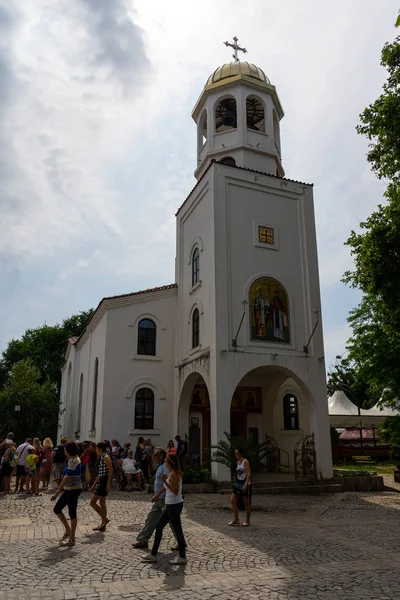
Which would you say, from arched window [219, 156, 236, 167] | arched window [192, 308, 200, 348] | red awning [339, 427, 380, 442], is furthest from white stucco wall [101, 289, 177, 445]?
red awning [339, 427, 380, 442]

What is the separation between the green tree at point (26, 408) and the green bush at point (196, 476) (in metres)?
18.3

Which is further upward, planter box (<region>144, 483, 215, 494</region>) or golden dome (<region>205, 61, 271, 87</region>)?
golden dome (<region>205, 61, 271, 87</region>)

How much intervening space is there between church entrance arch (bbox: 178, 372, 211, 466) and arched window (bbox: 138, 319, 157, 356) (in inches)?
93.7

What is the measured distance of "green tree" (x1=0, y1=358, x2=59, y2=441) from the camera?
3112cm

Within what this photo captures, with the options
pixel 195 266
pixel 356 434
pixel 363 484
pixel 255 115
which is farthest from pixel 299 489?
pixel 356 434

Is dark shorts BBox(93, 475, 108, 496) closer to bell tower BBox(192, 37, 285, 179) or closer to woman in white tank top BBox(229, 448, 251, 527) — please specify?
woman in white tank top BBox(229, 448, 251, 527)

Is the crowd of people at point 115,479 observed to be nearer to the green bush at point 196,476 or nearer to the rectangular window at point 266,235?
the green bush at point 196,476

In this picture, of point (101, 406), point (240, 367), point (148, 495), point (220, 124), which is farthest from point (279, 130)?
point (148, 495)

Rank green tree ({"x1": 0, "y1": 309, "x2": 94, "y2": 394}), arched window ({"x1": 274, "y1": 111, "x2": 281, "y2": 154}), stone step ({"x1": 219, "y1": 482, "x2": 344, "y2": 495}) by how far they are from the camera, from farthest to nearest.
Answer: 1. green tree ({"x1": 0, "y1": 309, "x2": 94, "y2": 394})
2. arched window ({"x1": 274, "y1": 111, "x2": 281, "y2": 154})
3. stone step ({"x1": 219, "y1": 482, "x2": 344, "y2": 495})

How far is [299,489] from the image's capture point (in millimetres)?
16094

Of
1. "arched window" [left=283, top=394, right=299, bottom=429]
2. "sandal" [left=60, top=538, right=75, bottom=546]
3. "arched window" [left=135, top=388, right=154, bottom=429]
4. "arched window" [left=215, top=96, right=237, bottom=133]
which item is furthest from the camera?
"arched window" [left=215, top=96, right=237, bottom=133]

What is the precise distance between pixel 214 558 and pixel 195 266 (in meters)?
14.8

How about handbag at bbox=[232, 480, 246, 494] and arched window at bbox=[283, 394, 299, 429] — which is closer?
handbag at bbox=[232, 480, 246, 494]

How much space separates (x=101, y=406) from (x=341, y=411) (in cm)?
2389
